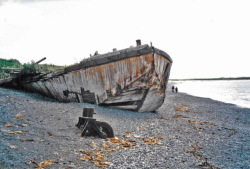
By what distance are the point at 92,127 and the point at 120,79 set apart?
3.05 m

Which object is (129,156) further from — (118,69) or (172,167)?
(118,69)

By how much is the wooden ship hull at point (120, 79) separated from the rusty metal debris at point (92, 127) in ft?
9.06

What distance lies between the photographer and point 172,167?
3.30 metres

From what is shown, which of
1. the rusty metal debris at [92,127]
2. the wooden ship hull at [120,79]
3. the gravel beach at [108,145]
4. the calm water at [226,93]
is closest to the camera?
the gravel beach at [108,145]

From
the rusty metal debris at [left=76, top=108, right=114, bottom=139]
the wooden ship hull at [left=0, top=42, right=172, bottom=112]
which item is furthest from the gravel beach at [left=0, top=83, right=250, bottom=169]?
the wooden ship hull at [left=0, top=42, right=172, bottom=112]

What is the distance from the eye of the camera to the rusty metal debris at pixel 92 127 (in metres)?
4.28

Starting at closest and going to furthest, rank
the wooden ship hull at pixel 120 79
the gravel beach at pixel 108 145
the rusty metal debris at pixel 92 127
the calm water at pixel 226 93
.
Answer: the gravel beach at pixel 108 145 → the rusty metal debris at pixel 92 127 → the wooden ship hull at pixel 120 79 → the calm water at pixel 226 93

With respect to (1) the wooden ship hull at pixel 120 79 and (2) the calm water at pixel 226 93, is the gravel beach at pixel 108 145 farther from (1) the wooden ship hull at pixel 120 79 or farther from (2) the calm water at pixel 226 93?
(2) the calm water at pixel 226 93

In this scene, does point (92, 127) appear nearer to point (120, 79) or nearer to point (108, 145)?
point (108, 145)

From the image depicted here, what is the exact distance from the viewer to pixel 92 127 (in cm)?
434

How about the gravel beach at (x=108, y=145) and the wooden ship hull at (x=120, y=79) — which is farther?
the wooden ship hull at (x=120, y=79)

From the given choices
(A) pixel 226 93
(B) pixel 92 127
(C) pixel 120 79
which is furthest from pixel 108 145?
(A) pixel 226 93

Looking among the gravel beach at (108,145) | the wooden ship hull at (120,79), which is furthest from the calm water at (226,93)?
the gravel beach at (108,145)

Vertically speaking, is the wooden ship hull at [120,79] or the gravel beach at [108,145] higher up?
the wooden ship hull at [120,79]
